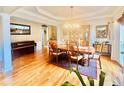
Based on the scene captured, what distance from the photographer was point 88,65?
4582 mm

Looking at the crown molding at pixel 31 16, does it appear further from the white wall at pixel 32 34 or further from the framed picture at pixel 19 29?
the framed picture at pixel 19 29

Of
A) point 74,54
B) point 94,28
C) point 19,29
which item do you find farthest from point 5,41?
point 94,28

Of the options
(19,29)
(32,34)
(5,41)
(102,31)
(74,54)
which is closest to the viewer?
(5,41)

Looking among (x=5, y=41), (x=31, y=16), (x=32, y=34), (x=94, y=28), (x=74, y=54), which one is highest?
(x=31, y=16)

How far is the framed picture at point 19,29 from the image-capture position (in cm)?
629

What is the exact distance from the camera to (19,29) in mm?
6699

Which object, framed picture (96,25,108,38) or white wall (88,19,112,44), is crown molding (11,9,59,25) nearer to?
white wall (88,19,112,44)

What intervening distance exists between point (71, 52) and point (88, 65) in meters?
0.76

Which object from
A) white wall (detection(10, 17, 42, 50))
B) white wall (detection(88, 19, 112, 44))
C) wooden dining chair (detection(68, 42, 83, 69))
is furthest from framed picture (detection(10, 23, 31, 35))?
white wall (detection(88, 19, 112, 44))

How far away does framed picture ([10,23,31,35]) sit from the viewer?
20.6 feet

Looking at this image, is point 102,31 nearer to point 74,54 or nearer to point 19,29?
point 74,54

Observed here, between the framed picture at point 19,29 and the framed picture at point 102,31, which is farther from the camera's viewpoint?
the framed picture at point 19,29

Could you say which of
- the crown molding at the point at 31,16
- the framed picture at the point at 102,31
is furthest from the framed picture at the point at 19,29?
the framed picture at the point at 102,31
